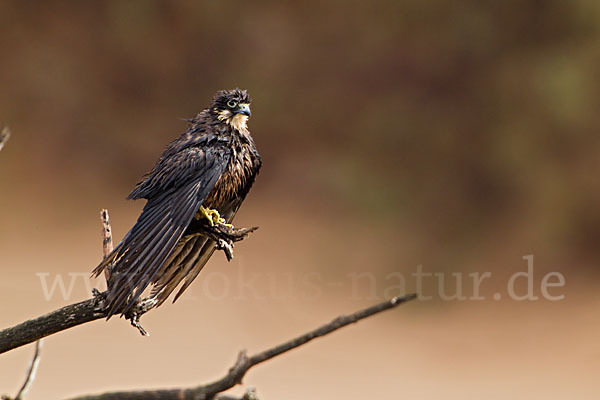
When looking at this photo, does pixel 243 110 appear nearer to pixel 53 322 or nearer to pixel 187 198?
pixel 187 198

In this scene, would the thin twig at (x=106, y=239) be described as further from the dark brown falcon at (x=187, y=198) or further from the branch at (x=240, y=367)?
the branch at (x=240, y=367)

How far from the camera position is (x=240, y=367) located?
165 cm

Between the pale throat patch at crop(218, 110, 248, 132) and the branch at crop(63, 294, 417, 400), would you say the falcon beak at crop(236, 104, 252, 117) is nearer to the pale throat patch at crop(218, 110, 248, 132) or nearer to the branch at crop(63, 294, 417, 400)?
the pale throat patch at crop(218, 110, 248, 132)

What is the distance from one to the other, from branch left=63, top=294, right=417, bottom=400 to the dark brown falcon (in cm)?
61

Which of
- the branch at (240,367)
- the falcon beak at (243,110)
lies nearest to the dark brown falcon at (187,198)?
the falcon beak at (243,110)

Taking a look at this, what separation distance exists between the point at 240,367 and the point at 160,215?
1168 millimetres

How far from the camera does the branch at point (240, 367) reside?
1472 millimetres

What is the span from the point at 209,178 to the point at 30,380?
1.04 metres

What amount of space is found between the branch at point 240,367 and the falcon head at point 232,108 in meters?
1.64

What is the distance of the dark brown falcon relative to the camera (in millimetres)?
2443

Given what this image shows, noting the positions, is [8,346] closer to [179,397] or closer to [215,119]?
[179,397]

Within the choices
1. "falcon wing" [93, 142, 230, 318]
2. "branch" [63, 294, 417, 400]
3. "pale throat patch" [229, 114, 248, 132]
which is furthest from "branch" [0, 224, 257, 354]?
"pale throat patch" [229, 114, 248, 132]

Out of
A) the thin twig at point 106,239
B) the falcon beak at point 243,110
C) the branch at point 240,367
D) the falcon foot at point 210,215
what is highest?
the falcon beak at point 243,110

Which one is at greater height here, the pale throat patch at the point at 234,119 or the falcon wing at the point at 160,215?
the pale throat patch at the point at 234,119
